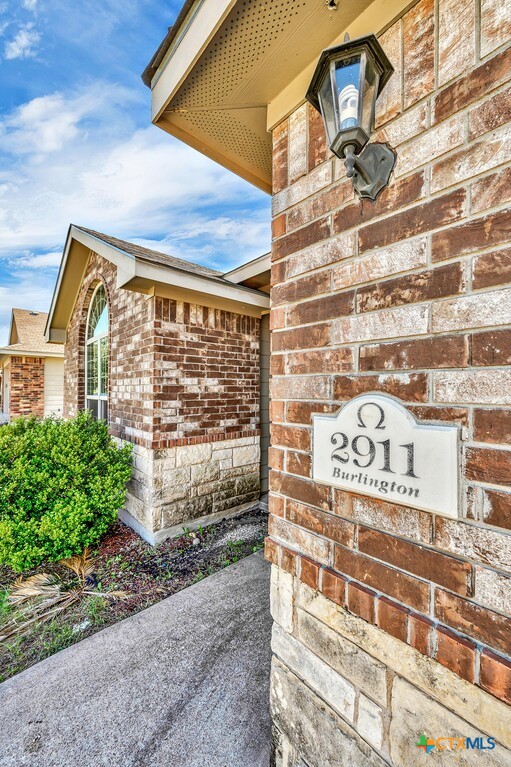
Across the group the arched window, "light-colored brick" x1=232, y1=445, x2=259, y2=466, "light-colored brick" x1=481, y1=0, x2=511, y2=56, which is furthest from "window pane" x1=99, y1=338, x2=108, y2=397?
"light-colored brick" x1=481, y1=0, x2=511, y2=56

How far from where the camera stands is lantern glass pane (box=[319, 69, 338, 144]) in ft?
3.26

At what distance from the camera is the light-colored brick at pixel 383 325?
3.05 ft

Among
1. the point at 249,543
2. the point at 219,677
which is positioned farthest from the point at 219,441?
the point at 219,677

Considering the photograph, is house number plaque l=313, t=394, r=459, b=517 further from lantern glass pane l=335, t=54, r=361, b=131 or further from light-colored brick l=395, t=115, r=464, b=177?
lantern glass pane l=335, t=54, r=361, b=131

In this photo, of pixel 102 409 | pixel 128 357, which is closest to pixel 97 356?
pixel 102 409

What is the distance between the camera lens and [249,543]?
3.86 metres

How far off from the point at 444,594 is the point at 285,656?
867 millimetres

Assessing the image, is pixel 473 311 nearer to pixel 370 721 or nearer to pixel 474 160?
pixel 474 160

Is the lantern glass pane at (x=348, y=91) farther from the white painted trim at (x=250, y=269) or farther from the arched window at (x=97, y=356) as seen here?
the arched window at (x=97, y=356)

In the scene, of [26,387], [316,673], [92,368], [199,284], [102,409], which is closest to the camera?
[316,673]

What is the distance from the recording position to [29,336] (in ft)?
38.8

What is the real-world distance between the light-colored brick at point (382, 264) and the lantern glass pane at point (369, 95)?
347mm

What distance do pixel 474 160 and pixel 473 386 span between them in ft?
1.90

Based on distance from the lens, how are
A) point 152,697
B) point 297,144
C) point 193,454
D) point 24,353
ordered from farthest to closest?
point 24,353, point 193,454, point 152,697, point 297,144
